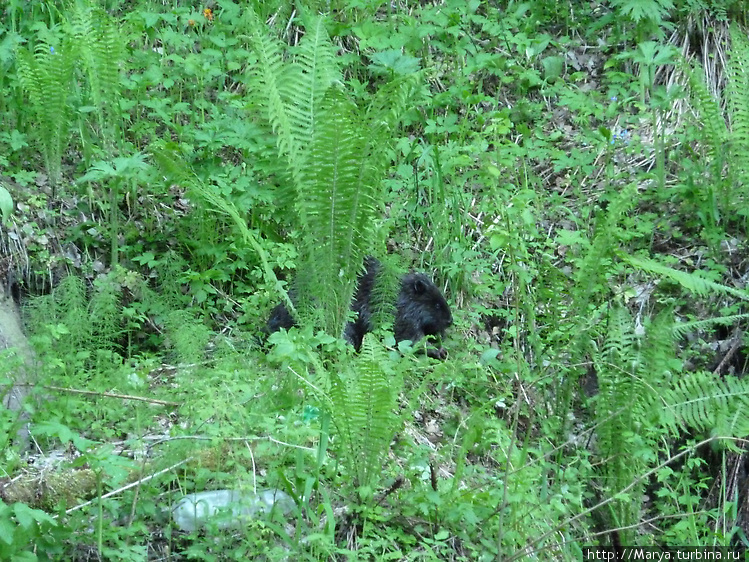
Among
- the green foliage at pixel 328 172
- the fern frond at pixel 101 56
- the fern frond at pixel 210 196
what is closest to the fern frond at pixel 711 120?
the green foliage at pixel 328 172

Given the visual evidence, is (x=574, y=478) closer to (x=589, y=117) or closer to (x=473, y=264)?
(x=473, y=264)

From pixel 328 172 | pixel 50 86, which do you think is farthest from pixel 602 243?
pixel 50 86

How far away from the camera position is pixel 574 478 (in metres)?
4.07

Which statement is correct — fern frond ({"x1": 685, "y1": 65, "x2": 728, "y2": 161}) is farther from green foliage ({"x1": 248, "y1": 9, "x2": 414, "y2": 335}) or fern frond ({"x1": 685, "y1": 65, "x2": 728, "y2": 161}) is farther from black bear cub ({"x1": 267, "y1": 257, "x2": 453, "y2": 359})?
green foliage ({"x1": 248, "y1": 9, "x2": 414, "y2": 335})

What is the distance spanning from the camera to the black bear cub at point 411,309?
5.38 metres

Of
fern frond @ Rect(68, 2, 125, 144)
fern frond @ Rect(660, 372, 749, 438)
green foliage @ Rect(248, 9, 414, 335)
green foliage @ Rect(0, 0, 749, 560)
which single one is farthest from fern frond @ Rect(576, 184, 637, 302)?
fern frond @ Rect(68, 2, 125, 144)

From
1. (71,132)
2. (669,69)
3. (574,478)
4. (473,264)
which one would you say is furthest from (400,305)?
(669,69)

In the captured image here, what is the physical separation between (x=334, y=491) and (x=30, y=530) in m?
1.34

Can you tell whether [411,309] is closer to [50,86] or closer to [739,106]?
[50,86]

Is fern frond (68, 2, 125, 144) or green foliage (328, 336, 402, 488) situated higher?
fern frond (68, 2, 125, 144)

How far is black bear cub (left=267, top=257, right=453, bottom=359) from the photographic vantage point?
212 inches

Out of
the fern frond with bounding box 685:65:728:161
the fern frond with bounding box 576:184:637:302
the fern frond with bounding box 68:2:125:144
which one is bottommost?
the fern frond with bounding box 576:184:637:302

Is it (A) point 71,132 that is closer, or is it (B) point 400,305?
(B) point 400,305

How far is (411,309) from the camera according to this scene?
546cm
